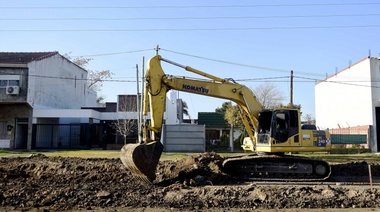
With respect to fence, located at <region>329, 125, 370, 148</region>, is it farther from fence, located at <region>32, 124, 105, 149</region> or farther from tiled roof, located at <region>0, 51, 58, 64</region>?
tiled roof, located at <region>0, 51, 58, 64</region>

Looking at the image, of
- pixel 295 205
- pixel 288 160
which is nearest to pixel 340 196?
pixel 295 205

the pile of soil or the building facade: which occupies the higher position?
the building facade

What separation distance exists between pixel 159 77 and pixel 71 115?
25.1m

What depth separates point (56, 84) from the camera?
42.2 meters

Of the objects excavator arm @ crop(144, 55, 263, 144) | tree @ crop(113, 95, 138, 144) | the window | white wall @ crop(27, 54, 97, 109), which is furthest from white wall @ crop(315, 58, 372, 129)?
the window

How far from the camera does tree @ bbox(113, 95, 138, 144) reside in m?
36.6

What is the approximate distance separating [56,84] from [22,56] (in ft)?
15.0

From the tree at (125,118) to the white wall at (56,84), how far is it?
292 inches

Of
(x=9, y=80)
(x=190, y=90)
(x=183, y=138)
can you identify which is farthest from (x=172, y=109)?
(x=190, y=90)

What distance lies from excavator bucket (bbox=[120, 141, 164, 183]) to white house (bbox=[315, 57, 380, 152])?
2858cm

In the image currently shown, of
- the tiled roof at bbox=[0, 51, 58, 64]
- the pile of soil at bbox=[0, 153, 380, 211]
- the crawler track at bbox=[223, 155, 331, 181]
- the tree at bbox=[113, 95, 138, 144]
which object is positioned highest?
the tiled roof at bbox=[0, 51, 58, 64]

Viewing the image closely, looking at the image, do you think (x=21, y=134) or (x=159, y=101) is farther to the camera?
(x=21, y=134)

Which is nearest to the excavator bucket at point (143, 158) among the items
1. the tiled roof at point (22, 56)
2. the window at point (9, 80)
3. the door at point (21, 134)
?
the window at point (9, 80)

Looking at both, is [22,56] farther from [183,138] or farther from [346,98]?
[346,98]
